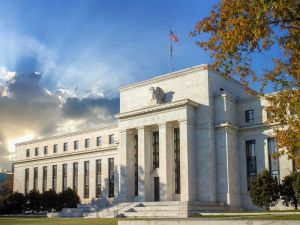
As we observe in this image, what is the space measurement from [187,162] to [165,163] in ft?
9.84

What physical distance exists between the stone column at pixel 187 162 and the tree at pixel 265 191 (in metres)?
8.04

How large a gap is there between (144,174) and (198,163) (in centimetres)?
708

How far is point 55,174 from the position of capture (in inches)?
3214

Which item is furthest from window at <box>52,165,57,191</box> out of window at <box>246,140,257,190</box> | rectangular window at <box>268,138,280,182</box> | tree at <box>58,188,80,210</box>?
rectangular window at <box>268,138,280,182</box>

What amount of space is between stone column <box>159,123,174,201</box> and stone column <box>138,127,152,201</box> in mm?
2488

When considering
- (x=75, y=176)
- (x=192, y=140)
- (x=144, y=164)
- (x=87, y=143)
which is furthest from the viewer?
(x=87, y=143)

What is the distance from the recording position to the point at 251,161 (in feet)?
178

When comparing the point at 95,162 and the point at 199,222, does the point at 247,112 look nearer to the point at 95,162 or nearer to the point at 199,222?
the point at 95,162

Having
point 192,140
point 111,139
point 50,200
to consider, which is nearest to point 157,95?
Answer: point 192,140

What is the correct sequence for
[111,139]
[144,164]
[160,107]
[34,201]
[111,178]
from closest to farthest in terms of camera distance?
[160,107] < [144,164] < [34,201] < [111,178] < [111,139]

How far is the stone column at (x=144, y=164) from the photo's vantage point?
185 feet

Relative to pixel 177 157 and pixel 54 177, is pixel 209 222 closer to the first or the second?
pixel 177 157

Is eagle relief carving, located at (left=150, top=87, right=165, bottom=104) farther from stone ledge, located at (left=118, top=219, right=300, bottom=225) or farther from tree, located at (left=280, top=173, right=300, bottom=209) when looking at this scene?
stone ledge, located at (left=118, top=219, right=300, bottom=225)

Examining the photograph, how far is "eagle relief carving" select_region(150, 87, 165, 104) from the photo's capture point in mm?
57938
